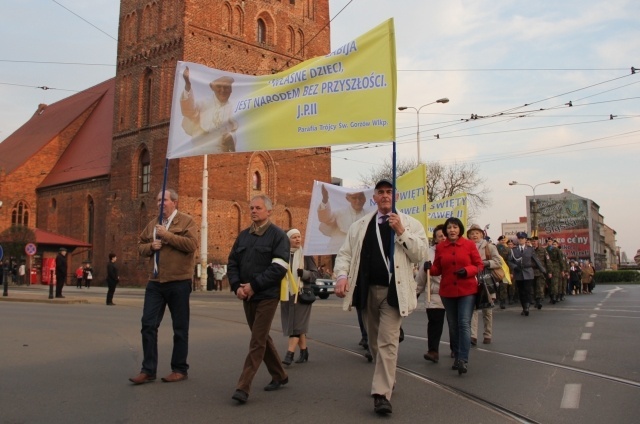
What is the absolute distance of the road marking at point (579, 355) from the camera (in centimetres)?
809

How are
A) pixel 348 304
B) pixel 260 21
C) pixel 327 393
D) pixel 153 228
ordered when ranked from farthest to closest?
pixel 260 21, pixel 153 228, pixel 327 393, pixel 348 304

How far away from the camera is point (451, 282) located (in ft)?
24.5

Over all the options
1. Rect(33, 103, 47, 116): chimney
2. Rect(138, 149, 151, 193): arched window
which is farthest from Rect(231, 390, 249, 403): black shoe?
Rect(33, 103, 47, 116): chimney

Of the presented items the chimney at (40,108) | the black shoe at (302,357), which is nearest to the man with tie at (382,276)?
the black shoe at (302,357)

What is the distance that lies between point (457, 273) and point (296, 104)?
2724mm

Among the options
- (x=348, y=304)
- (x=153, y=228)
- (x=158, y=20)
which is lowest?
(x=348, y=304)

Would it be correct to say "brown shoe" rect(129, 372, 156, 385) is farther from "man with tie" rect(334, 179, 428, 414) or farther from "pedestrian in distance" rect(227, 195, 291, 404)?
"man with tie" rect(334, 179, 428, 414)

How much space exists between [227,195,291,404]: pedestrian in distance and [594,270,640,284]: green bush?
5936 centimetres

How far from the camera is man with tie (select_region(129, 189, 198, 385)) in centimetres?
640

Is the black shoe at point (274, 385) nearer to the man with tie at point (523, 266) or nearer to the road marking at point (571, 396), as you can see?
the road marking at point (571, 396)

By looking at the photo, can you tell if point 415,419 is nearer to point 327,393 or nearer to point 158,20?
point 327,393

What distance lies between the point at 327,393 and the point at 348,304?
3.35 ft

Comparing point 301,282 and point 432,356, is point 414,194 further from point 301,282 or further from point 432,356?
point 432,356

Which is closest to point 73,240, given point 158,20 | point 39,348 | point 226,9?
point 158,20
